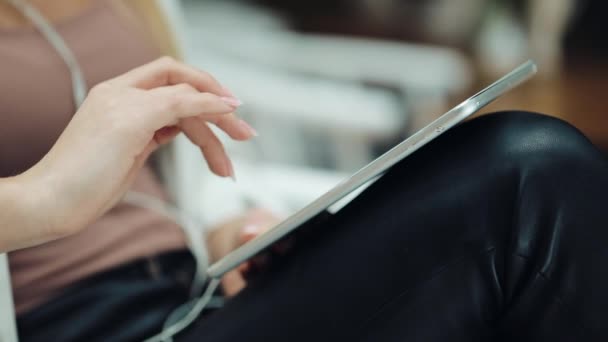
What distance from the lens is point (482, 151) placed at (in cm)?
50

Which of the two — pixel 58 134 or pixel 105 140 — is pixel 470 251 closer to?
pixel 105 140

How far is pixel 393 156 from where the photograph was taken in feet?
1.45

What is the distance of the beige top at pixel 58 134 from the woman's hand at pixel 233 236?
0.16 ft

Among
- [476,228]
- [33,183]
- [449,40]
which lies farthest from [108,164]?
[449,40]

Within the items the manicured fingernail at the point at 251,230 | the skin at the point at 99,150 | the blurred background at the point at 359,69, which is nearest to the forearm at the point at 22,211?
the skin at the point at 99,150

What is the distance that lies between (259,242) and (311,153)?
61 cm

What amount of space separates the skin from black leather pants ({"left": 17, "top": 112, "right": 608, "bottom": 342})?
152mm

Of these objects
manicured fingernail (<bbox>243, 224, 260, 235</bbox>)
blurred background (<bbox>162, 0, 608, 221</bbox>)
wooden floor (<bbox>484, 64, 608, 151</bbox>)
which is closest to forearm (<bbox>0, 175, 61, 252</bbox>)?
manicured fingernail (<bbox>243, 224, 260, 235</bbox>)

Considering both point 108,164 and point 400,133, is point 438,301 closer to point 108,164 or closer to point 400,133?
point 108,164

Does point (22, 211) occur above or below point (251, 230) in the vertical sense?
above

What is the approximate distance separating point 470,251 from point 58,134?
0.41 metres

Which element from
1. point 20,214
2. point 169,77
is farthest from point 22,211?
point 169,77

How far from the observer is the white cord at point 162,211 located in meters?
0.64

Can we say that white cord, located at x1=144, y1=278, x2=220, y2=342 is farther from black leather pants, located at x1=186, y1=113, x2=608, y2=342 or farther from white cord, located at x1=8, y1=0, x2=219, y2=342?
black leather pants, located at x1=186, y1=113, x2=608, y2=342
